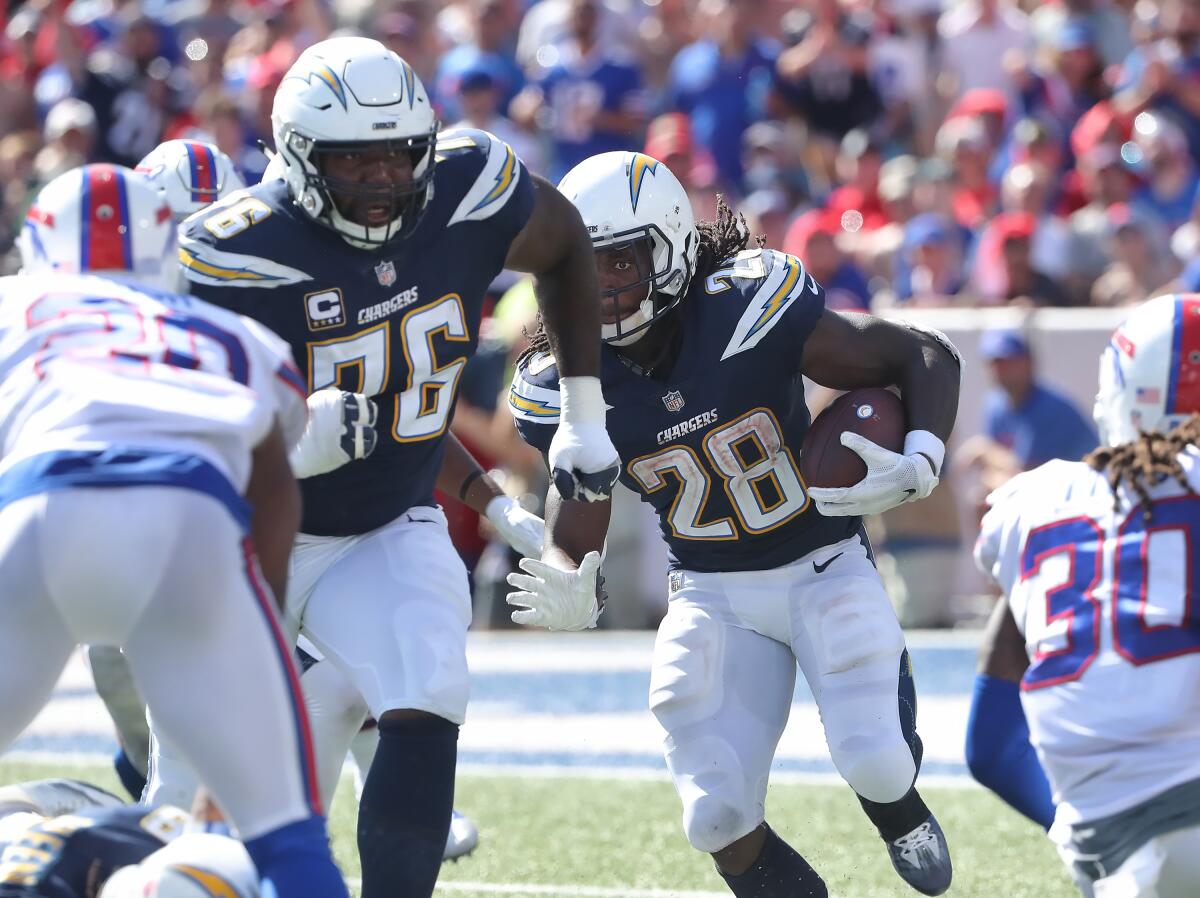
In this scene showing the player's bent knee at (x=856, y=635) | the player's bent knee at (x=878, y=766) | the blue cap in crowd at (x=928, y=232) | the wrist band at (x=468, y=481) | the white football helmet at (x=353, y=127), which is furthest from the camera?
the blue cap in crowd at (x=928, y=232)

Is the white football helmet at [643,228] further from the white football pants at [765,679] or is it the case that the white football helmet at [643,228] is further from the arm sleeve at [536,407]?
the white football pants at [765,679]

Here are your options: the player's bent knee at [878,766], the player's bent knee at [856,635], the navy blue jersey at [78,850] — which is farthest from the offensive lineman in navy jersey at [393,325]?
the navy blue jersey at [78,850]

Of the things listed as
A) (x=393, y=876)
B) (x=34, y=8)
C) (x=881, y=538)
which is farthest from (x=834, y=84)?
(x=393, y=876)

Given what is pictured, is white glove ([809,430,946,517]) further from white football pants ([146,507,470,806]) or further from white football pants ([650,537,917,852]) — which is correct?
white football pants ([146,507,470,806])

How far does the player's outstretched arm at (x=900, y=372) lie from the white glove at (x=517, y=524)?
29.9 inches

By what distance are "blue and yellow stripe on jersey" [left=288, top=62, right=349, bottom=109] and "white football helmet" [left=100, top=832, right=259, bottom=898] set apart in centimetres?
160

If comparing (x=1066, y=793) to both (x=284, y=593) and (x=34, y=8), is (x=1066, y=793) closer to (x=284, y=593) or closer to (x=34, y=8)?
(x=284, y=593)

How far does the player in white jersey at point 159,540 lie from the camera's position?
8.85ft

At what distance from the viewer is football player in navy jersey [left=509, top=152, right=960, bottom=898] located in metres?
A: 3.94

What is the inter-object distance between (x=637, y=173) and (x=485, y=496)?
894 millimetres

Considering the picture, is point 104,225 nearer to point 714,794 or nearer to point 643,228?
point 643,228

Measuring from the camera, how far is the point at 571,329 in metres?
3.99

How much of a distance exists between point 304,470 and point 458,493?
844 mm

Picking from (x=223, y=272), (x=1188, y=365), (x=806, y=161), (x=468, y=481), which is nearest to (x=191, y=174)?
(x=468, y=481)
